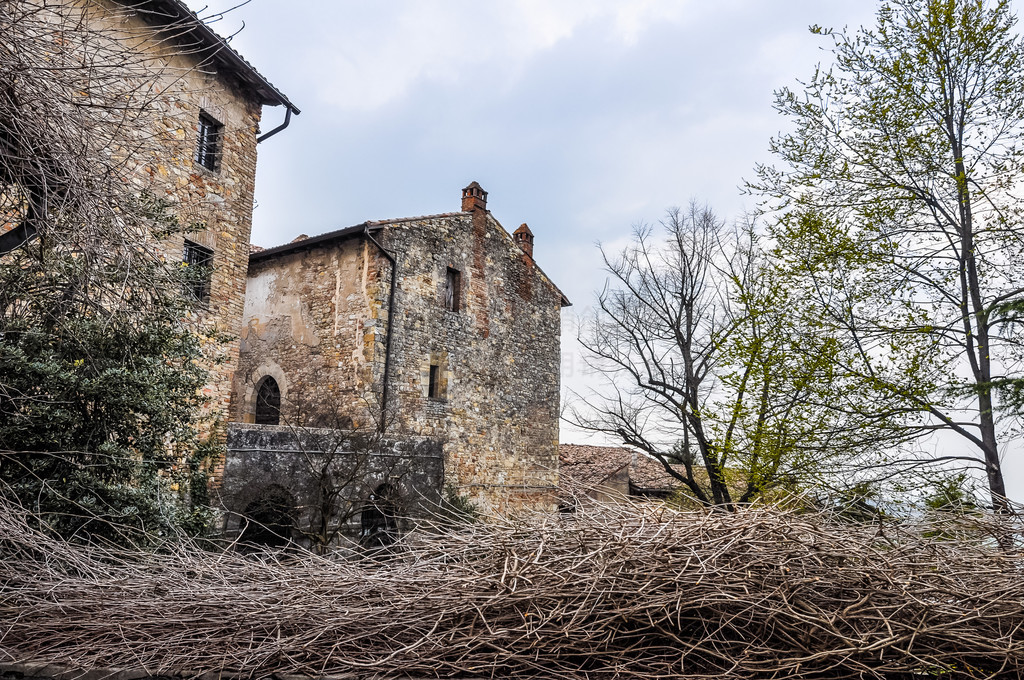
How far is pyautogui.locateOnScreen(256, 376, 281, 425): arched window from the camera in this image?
15.1 m

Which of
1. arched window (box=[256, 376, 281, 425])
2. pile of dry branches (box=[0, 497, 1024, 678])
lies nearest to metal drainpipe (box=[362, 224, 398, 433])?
arched window (box=[256, 376, 281, 425])

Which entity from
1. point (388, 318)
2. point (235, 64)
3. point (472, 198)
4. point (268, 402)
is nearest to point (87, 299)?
point (235, 64)

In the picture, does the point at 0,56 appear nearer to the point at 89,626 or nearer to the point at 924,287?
the point at 89,626

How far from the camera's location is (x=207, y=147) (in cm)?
1161

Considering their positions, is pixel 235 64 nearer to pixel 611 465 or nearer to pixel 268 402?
pixel 268 402

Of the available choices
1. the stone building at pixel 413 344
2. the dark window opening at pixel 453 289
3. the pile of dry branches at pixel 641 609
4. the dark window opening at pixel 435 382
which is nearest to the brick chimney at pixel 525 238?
the stone building at pixel 413 344

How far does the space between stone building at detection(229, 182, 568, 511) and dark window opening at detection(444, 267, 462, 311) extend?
0.03m

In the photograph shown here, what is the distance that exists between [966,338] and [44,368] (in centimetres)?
1030

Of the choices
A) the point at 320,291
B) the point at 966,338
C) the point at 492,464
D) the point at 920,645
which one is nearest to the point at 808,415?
the point at 966,338

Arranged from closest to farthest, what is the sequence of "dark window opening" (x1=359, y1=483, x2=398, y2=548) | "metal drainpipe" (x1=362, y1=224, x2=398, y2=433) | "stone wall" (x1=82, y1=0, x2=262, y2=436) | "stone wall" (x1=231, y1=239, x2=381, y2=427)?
1. "stone wall" (x1=82, y1=0, x2=262, y2=436)
2. "dark window opening" (x1=359, y1=483, x2=398, y2=548)
3. "metal drainpipe" (x1=362, y1=224, x2=398, y2=433)
4. "stone wall" (x1=231, y1=239, x2=381, y2=427)

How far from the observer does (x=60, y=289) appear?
6.43 m

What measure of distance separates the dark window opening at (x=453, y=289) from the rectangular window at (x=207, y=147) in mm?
5835

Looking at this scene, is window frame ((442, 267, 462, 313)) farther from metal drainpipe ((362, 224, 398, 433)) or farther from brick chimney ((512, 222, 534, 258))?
brick chimney ((512, 222, 534, 258))

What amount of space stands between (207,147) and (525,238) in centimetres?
894
